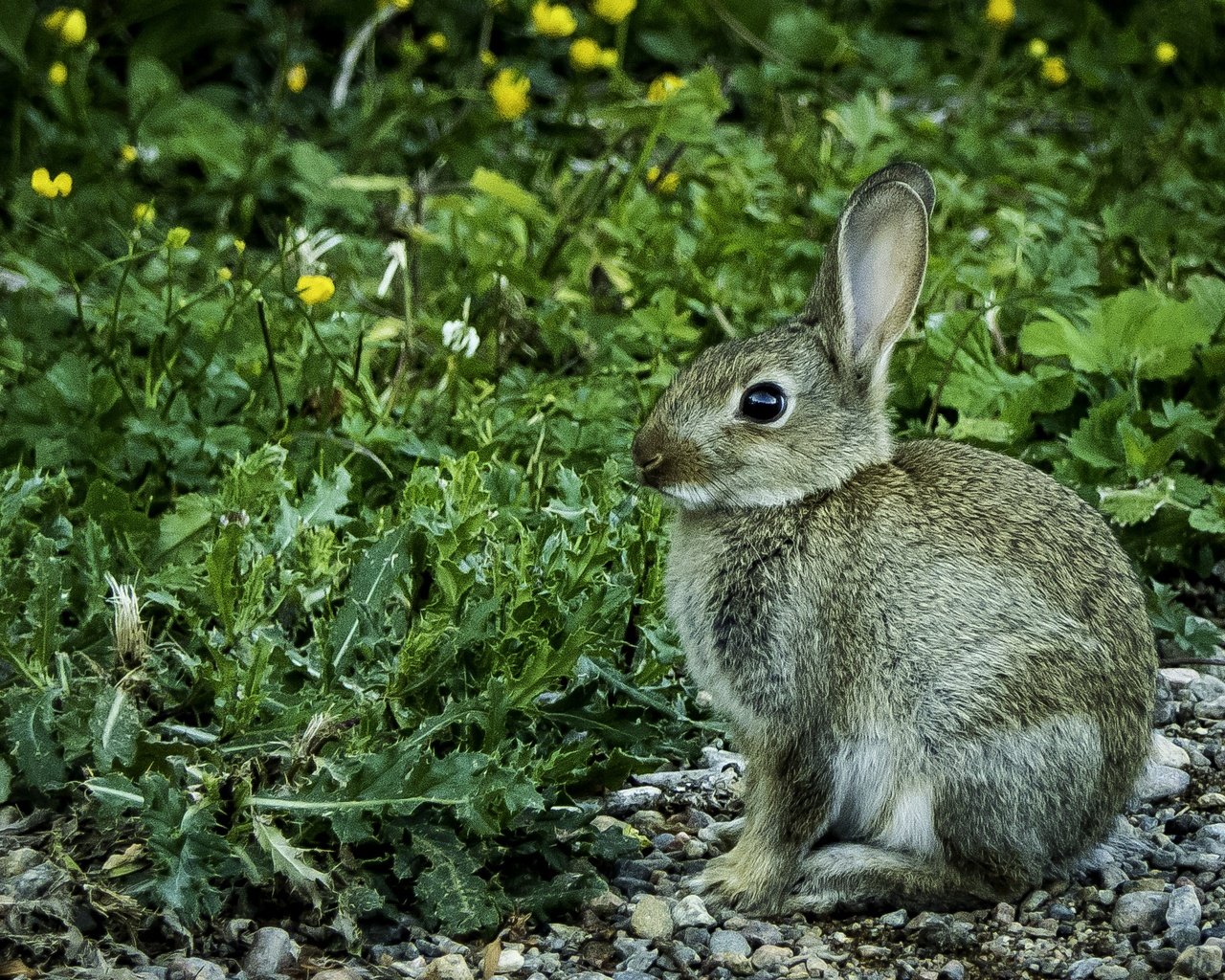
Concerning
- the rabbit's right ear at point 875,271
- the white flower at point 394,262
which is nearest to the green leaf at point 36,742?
the rabbit's right ear at point 875,271

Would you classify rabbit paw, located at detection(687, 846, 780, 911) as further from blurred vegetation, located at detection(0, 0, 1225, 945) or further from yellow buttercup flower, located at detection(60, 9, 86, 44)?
yellow buttercup flower, located at detection(60, 9, 86, 44)

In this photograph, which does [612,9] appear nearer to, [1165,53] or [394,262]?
[394,262]

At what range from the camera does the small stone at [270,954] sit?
11.3 feet

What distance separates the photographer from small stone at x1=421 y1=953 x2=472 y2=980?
344cm

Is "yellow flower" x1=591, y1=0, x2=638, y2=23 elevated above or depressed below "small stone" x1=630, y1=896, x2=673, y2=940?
above

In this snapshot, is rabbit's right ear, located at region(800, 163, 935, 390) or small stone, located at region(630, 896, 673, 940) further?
rabbit's right ear, located at region(800, 163, 935, 390)

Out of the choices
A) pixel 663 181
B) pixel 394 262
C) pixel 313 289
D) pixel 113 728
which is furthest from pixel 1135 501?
pixel 113 728

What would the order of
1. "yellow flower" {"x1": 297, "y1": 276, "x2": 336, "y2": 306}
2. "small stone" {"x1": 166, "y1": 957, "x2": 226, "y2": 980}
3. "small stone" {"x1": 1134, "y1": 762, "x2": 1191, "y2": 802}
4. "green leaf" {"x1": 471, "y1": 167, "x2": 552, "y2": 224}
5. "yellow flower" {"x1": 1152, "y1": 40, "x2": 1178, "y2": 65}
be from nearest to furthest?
"small stone" {"x1": 166, "y1": 957, "x2": 226, "y2": 980} < "small stone" {"x1": 1134, "y1": 762, "x2": 1191, "y2": 802} < "yellow flower" {"x1": 297, "y1": 276, "x2": 336, "y2": 306} < "green leaf" {"x1": 471, "y1": 167, "x2": 552, "y2": 224} < "yellow flower" {"x1": 1152, "y1": 40, "x2": 1178, "y2": 65}

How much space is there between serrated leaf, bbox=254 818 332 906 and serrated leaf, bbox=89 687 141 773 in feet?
1.14

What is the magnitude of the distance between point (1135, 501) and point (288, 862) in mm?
2685

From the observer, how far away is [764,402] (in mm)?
4074

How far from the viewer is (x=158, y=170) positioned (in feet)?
24.0

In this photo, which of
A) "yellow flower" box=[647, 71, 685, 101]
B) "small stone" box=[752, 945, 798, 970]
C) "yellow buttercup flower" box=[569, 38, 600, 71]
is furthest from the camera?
"yellow buttercup flower" box=[569, 38, 600, 71]

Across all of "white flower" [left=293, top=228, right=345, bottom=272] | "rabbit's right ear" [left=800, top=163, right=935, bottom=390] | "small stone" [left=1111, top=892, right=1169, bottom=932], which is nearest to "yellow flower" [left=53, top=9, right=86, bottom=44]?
"white flower" [left=293, top=228, right=345, bottom=272]
